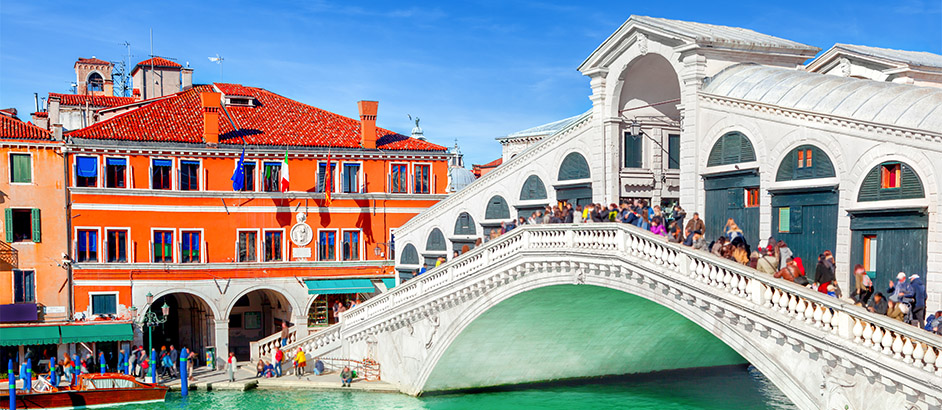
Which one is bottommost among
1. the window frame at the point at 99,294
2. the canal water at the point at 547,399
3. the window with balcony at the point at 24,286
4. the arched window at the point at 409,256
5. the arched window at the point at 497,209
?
the canal water at the point at 547,399

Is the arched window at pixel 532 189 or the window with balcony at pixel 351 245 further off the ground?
the arched window at pixel 532 189

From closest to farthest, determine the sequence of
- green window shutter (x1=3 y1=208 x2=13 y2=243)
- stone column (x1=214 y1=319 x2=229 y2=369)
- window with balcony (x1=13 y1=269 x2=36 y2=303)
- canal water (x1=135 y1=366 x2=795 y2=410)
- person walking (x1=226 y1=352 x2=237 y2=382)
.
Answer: canal water (x1=135 y1=366 x2=795 y2=410) → person walking (x1=226 y1=352 x2=237 y2=382) → green window shutter (x1=3 y1=208 x2=13 y2=243) → window with balcony (x1=13 y1=269 x2=36 y2=303) → stone column (x1=214 y1=319 x2=229 y2=369)

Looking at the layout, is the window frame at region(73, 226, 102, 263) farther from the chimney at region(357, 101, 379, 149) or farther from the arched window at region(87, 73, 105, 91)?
the arched window at region(87, 73, 105, 91)

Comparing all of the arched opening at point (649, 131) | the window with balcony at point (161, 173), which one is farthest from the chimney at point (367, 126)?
the arched opening at point (649, 131)

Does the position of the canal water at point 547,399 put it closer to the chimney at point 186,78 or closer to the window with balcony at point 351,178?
the window with balcony at point 351,178

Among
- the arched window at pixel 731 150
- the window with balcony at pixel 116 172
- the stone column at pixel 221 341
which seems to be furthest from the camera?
the stone column at pixel 221 341

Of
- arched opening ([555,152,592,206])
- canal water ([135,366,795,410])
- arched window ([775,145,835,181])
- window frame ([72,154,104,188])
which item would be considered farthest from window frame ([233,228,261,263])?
arched window ([775,145,835,181])

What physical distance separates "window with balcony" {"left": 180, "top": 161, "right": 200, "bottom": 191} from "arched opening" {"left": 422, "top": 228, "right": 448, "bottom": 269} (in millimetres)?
8442

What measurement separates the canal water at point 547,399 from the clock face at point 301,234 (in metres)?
6.56

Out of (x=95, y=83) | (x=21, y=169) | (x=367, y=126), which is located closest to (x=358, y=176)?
(x=367, y=126)

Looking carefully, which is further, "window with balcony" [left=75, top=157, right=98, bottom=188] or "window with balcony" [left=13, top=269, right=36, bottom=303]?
"window with balcony" [left=75, top=157, right=98, bottom=188]

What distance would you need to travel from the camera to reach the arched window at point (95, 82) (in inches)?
1886

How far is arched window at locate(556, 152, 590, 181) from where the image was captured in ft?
84.0

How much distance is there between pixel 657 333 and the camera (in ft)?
98.2
